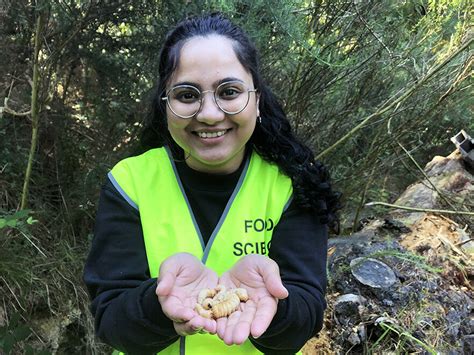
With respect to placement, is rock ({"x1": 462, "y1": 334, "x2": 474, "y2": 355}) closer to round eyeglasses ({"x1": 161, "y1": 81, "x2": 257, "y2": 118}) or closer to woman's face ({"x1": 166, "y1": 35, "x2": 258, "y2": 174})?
woman's face ({"x1": 166, "y1": 35, "x2": 258, "y2": 174})

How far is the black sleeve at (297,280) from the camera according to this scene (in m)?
1.49

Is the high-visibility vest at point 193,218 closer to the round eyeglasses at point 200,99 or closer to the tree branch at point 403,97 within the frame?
the round eyeglasses at point 200,99

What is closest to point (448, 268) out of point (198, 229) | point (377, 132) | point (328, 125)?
point (377, 132)

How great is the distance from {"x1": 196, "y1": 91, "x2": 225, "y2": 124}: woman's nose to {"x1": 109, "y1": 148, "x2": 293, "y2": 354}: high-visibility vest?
285mm

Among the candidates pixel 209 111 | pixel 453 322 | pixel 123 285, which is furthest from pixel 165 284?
pixel 453 322

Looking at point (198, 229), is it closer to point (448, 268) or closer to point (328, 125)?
point (328, 125)

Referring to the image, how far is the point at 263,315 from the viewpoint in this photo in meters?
1.36

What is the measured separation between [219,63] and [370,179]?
2.34 metres

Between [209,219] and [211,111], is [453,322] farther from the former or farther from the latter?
[211,111]

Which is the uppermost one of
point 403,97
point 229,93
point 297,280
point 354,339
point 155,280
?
point 229,93

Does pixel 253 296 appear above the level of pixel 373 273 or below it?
above

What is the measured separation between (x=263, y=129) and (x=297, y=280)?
60 cm

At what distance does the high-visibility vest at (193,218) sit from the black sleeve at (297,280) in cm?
6

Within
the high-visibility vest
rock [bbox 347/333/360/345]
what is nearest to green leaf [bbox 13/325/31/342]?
the high-visibility vest
